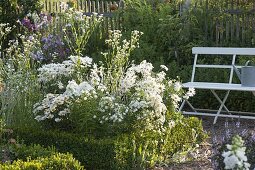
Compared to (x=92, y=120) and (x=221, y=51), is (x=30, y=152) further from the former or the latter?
(x=221, y=51)

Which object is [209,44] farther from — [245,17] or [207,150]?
[207,150]

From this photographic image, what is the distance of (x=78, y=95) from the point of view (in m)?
5.60

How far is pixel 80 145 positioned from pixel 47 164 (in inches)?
34.4

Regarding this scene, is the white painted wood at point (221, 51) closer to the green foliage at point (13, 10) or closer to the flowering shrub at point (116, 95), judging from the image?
the flowering shrub at point (116, 95)

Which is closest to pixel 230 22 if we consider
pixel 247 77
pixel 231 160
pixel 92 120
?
pixel 247 77

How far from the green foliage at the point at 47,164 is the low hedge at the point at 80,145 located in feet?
1.76

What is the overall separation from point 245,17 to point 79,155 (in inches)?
200

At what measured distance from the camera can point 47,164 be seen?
4.74m

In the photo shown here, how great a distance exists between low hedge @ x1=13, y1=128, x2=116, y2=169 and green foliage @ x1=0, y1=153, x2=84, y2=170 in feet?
1.76

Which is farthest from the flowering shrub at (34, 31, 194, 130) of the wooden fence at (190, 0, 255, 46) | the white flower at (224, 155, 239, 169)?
the wooden fence at (190, 0, 255, 46)

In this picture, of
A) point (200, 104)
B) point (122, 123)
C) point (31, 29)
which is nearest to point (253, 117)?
point (200, 104)


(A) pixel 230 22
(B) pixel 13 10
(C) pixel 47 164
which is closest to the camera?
(C) pixel 47 164

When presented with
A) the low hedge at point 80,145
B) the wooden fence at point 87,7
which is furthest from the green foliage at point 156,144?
the wooden fence at point 87,7

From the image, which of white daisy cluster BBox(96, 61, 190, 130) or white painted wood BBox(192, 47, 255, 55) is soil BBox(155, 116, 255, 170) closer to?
white daisy cluster BBox(96, 61, 190, 130)
